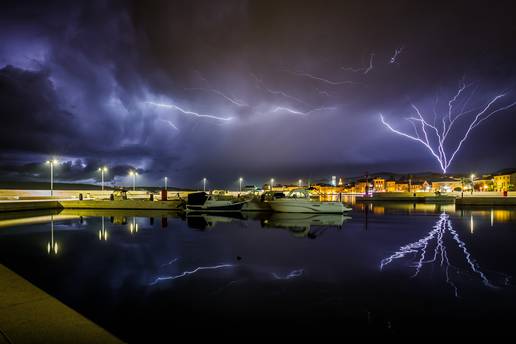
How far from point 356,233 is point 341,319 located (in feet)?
55.8

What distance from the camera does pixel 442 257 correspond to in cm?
1455

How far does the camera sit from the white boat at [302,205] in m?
38.0

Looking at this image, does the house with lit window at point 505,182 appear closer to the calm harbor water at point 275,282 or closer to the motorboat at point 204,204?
the motorboat at point 204,204

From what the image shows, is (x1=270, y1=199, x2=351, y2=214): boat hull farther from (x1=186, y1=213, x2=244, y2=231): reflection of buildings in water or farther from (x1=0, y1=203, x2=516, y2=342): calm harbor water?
(x1=0, y1=203, x2=516, y2=342): calm harbor water

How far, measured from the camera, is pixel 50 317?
5043 mm

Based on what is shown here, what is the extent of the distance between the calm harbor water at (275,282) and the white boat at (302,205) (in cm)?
1799

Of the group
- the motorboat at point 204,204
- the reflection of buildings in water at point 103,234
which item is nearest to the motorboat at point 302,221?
the motorboat at point 204,204

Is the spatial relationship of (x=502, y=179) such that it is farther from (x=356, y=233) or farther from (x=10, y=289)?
(x=10, y=289)

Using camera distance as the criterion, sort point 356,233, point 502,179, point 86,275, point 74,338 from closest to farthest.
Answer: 1. point 74,338
2. point 86,275
3. point 356,233
4. point 502,179

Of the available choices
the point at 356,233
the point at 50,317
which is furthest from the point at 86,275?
the point at 356,233

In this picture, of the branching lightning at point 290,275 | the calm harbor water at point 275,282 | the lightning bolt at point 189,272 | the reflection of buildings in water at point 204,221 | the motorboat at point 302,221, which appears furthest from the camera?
the motorboat at point 302,221

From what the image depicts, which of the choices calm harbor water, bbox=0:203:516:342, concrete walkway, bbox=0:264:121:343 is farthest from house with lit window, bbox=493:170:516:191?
concrete walkway, bbox=0:264:121:343

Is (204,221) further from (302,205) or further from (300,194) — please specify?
(300,194)

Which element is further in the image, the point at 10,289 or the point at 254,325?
the point at 254,325
